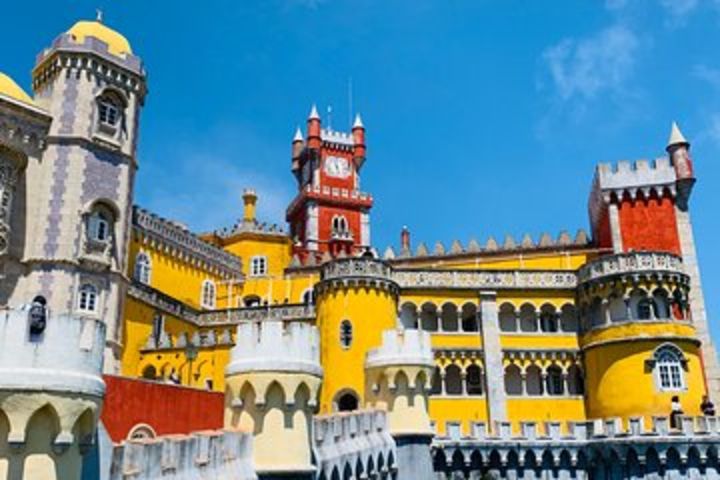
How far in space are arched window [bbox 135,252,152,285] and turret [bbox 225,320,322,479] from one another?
3017cm

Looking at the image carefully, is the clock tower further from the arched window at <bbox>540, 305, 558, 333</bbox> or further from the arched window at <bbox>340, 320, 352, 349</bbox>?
the arched window at <bbox>340, 320, 352, 349</bbox>

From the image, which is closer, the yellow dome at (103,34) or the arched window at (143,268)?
the yellow dome at (103,34)

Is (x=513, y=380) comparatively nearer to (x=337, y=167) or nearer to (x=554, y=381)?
(x=554, y=381)

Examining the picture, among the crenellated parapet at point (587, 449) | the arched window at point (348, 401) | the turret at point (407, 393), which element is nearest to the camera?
the turret at point (407, 393)

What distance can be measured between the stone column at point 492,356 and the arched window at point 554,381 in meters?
2.82

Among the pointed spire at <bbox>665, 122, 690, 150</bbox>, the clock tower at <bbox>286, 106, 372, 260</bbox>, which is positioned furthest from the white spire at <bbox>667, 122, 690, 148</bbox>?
the clock tower at <bbox>286, 106, 372, 260</bbox>

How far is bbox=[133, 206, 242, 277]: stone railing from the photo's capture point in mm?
46906

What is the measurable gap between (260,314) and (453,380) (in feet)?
39.1

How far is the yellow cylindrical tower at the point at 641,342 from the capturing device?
37406mm

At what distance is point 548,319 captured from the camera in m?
42.7

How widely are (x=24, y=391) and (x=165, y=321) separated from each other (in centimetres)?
3482

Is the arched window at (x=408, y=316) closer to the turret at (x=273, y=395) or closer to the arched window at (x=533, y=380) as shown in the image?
the arched window at (x=533, y=380)

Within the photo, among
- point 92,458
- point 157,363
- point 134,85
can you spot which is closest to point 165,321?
point 157,363

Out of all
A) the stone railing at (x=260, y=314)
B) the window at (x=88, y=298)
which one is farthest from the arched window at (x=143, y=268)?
the window at (x=88, y=298)
